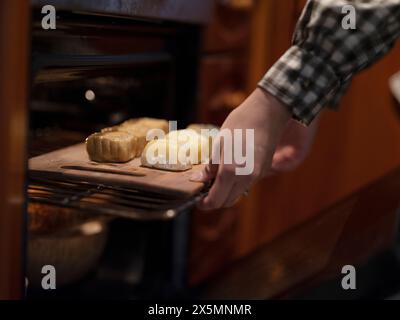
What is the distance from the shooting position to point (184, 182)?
0.69 meters

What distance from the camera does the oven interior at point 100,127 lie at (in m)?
0.67

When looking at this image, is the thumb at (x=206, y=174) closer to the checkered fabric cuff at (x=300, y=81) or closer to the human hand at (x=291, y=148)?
the checkered fabric cuff at (x=300, y=81)

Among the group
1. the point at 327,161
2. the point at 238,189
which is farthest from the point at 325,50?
the point at 327,161

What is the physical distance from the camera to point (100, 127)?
33.6 inches

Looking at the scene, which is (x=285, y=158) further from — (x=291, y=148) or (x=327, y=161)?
(x=327, y=161)

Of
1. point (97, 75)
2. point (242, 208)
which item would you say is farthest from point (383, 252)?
point (242, 208)

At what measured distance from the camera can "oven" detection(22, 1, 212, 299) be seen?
26.5 inches

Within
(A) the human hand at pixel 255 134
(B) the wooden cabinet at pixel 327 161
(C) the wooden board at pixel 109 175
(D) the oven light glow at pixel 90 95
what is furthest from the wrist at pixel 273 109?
(B) the wooden cabinet at pixel 327 161

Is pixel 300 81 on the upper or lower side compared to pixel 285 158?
upper

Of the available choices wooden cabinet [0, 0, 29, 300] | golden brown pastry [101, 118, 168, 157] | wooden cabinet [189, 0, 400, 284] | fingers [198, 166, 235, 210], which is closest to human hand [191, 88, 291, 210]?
fingers [198, 166, 235, 210]

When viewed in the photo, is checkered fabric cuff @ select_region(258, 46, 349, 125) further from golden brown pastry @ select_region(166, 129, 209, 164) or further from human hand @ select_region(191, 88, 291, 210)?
golden brown pastry @ select_region(166, 129, 209, 164)

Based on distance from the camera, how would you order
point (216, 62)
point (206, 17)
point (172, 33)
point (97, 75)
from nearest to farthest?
point (97, 75), point (172, 33), point (206, 17), point (216, 62)
